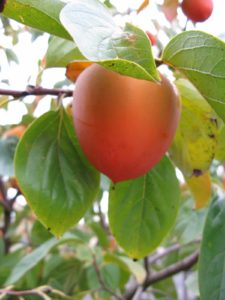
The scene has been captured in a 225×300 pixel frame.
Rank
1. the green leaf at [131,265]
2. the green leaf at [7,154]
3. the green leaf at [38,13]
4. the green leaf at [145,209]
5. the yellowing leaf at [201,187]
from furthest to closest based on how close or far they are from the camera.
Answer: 1. the green leaf at [131,265]
2. the green leaf at [7,154]
3. the yellowing leaf at [201,187]
4. the green leaf at [145,209]
5. the green leaf at [38,13]

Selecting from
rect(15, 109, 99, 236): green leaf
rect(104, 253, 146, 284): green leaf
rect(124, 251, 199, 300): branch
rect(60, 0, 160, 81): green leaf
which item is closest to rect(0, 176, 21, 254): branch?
rect(104, 253, 146, 284): green leaf

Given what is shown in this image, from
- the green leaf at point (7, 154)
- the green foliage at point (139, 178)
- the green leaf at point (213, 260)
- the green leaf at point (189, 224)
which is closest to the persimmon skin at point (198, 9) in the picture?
the green foliage at point (139, 178)

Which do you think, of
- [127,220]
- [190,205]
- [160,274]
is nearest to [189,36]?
[127,220]

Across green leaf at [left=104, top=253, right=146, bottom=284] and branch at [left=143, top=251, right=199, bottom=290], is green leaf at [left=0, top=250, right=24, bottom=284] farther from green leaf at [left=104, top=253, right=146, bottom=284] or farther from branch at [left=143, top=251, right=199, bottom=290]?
branch at [left=143, top=251, right=199, bottom=290]

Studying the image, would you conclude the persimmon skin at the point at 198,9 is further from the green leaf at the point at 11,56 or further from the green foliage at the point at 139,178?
the green leaf at the point at 11,56

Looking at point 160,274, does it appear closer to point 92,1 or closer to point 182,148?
point 182,148
